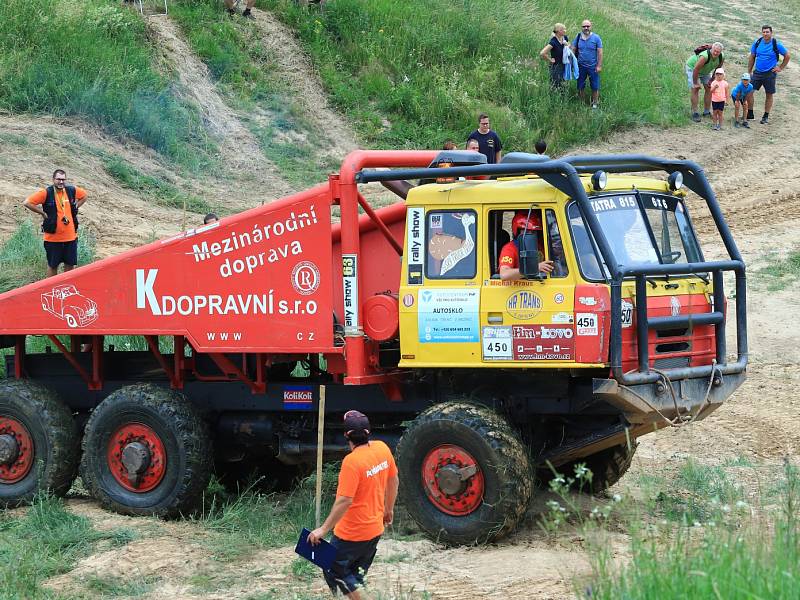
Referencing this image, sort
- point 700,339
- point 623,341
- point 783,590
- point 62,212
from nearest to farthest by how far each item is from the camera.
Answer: point 783,590, point 623,341, point 700,339, point 62,212

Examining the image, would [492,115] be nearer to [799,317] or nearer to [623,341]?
[799,317]

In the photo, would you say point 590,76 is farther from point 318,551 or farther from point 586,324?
point 318,551

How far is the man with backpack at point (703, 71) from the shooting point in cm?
2494

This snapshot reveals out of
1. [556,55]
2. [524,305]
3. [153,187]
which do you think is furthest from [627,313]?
[556,55]

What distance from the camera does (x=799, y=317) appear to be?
54.3ft

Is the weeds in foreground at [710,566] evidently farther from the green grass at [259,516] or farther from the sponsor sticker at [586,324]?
the green grass at [259,516]

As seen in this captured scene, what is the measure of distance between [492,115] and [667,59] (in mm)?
6601

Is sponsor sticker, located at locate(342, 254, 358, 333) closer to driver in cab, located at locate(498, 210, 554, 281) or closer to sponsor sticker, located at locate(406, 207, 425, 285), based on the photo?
sponsor sticker, located at locate(406, 207, 425, 285)

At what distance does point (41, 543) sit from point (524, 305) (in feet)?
14.3

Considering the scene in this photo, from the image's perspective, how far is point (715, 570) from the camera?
5625 millimetres

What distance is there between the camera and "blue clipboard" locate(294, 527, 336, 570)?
7.55 metres

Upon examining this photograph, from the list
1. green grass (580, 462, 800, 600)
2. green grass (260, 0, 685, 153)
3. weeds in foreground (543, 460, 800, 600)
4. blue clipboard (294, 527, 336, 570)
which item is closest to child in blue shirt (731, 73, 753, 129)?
green grass (260, 0, 685, 153)

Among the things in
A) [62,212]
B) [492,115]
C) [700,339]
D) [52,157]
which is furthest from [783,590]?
[492,115]

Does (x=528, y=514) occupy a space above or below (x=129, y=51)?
below
